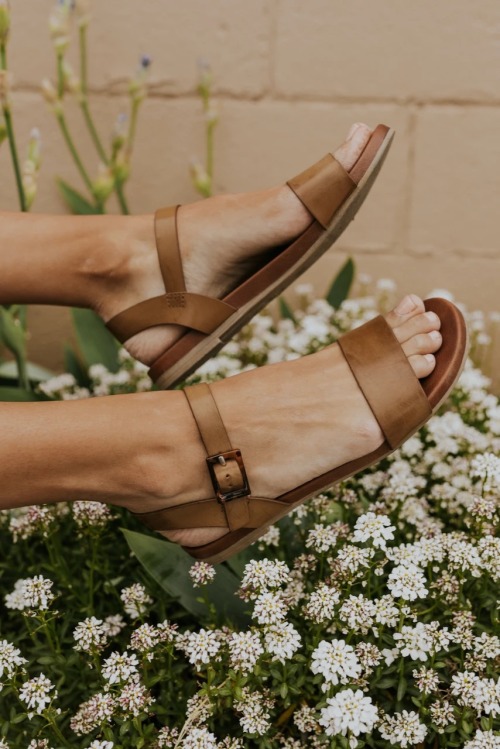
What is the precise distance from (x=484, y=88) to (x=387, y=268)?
19.8 inches

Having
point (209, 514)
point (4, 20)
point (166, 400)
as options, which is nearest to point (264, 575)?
point (209, 514)

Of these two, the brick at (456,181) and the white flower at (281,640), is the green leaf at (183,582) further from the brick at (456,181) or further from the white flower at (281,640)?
the brick at (456,181)

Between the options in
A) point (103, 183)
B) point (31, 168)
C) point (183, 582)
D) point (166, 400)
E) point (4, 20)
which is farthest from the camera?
point (103, 183)

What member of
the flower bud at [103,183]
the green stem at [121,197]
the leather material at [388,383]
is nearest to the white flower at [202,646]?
the leather material at [388,383]

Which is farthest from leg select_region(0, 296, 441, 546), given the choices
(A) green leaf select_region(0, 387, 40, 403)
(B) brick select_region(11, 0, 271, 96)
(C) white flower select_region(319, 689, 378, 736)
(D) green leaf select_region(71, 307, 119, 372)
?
(B) brick select_region(11, 0, 271, 96)

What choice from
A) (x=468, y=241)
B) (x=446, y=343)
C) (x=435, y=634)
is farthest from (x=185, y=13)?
(x=435, y=634)

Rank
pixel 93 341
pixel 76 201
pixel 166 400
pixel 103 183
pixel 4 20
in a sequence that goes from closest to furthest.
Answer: pixel 166 400 → pixel 4 20 → pixel 103 183 → pixel 93 341 → pixel 76 201

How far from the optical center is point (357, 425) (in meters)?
1.01

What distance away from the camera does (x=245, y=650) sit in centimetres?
84

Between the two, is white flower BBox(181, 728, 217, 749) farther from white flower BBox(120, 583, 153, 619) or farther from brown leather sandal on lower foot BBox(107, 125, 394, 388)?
brown leather sandal on lower foot BBox(107, 125, 394, 388)

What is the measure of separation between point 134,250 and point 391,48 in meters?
1.00

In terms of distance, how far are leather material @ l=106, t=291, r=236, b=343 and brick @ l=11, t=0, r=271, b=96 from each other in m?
0.89

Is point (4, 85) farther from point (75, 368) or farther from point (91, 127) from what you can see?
point (75, 368)

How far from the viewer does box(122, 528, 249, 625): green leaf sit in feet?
3.48
